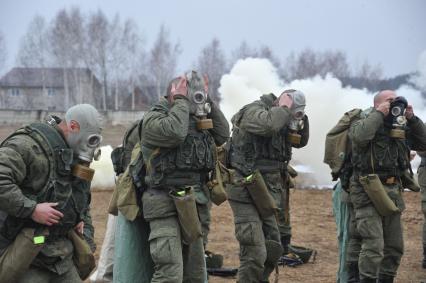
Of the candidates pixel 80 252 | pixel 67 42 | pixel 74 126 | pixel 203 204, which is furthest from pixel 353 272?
pixel 67 42

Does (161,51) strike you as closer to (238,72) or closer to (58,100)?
(58,100)

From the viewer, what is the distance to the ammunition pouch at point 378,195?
6.64 meters

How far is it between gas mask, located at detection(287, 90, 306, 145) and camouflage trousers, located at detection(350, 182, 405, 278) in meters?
0.85

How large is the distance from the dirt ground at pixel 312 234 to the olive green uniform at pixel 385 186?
146cm

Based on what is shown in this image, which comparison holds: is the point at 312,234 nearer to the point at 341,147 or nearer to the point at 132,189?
the point at 341,147

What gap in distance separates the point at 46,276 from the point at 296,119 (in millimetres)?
3707

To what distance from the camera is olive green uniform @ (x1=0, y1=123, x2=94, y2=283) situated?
4.24 meters

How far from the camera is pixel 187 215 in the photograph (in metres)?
5.37

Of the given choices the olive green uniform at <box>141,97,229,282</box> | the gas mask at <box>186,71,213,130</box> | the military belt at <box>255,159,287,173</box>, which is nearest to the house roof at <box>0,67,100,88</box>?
the military belt at <box>255,159,287,173</box>

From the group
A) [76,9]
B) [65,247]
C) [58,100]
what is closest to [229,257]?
[65,247]

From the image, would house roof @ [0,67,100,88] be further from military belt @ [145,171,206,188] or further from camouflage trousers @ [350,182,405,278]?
military belt @ [145,171,206,188]

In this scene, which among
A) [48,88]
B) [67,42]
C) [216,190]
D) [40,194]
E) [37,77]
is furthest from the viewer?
[37,77]

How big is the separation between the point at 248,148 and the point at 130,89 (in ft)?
174

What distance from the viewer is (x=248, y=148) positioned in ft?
23.1
